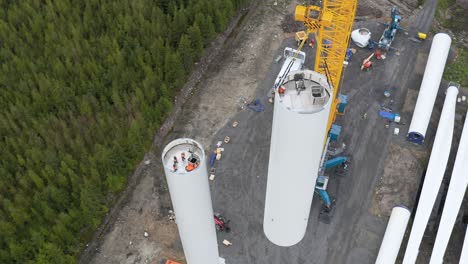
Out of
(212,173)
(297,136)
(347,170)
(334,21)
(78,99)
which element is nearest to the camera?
(297,136)

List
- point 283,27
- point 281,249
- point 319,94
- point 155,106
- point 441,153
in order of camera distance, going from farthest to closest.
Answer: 1. point 283,27
2. point 155,106
3. point 441,153
4. point 281,249
5. point 319,94

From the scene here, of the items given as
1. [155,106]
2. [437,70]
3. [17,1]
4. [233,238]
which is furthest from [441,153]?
[17,1]

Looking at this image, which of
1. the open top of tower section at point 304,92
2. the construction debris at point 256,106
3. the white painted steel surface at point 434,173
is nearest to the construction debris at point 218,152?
the construction debris at point 256,106

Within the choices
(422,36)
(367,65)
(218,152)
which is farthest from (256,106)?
(422,36)

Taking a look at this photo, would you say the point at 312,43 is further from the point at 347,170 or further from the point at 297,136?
the point at 297,136

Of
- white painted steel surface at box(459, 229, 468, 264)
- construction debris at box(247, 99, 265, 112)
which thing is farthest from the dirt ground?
white painted steel surface at box(459, 229, 468, 264)

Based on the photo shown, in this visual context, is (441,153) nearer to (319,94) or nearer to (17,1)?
(319,94)
